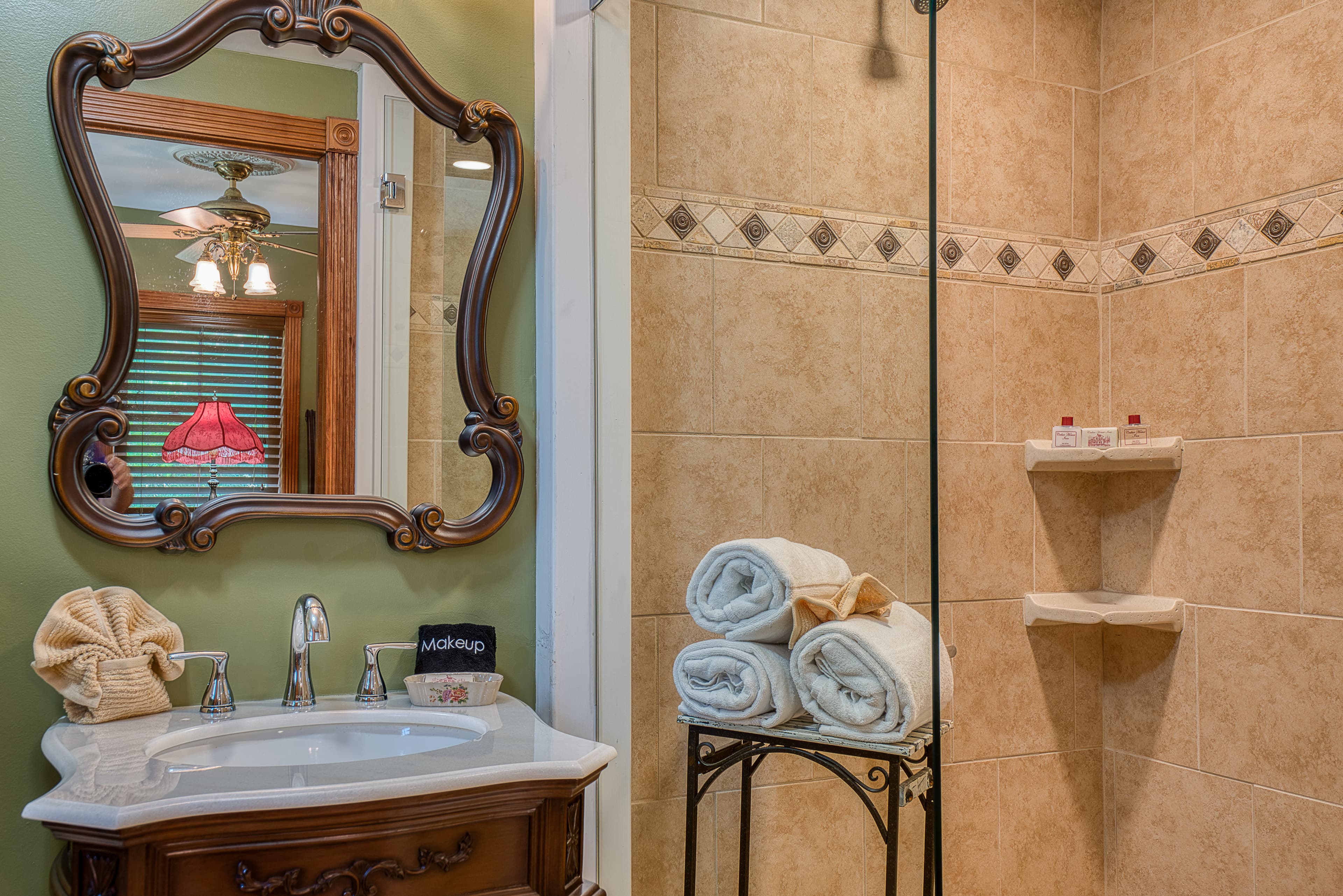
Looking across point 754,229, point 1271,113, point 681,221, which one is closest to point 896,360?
point 754,229

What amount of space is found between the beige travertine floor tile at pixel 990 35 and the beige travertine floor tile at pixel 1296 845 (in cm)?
157

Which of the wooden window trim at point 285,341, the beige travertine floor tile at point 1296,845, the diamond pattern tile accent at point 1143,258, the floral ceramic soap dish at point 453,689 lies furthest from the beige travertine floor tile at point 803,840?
the diamond pattern tile accent at point 1143,258

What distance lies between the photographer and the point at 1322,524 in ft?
5.96

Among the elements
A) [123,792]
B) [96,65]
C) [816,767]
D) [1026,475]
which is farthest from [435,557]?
[1026,475]

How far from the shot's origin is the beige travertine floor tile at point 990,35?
215 cm

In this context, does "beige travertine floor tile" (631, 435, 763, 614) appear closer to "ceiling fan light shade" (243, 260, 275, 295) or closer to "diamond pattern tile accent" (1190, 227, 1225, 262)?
"ceiling fan light shade" (243, 260, 275, 295)

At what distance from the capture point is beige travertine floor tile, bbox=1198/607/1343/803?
1.80 metres

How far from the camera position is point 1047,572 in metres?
2.18

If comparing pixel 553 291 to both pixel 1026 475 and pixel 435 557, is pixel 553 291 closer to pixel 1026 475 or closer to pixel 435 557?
pixel 435 557

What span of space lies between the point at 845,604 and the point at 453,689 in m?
0.67

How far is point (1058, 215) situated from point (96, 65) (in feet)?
6.16

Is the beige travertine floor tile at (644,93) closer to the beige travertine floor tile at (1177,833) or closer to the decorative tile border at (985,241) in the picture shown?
the decorative tile border at (985,241)

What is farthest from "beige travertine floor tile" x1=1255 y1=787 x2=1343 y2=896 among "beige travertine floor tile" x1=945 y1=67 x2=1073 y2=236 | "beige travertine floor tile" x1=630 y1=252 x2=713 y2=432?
"beige travertine floor tile" x1=630 y1=252 x2=713 y2=432

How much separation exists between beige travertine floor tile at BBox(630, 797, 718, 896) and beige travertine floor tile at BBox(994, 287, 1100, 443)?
3.95 feet
